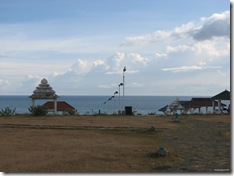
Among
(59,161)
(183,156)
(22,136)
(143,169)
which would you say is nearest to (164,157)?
(183,156)

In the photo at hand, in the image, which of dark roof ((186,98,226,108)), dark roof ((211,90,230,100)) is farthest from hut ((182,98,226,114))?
dark roof ((211,90,230,100))

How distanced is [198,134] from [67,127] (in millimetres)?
4843

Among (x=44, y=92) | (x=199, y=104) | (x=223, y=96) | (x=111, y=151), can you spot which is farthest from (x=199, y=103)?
(x=111, y=151)

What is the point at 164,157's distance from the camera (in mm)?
8219

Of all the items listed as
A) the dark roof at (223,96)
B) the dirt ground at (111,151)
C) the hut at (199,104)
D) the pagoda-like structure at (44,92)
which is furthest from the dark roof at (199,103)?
the dirt ground at (111,151)

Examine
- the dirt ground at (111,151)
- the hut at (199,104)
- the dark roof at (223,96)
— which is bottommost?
the dirt ground at (111,151)

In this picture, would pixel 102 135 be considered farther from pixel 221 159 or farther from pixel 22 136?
pixel 221 159

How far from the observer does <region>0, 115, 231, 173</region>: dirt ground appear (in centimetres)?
733

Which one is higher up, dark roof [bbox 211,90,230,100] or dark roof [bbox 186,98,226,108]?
dark roof [bbox 211,90,230,100]

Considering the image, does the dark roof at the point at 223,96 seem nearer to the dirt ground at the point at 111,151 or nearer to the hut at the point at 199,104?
the hut at the point at 199,104

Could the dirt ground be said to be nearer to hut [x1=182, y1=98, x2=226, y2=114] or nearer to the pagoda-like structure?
the pagoda-like structure

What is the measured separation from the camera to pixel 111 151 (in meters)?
9.00

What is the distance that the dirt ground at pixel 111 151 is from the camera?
7.33 meters

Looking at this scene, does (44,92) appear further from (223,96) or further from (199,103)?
(199,103)
